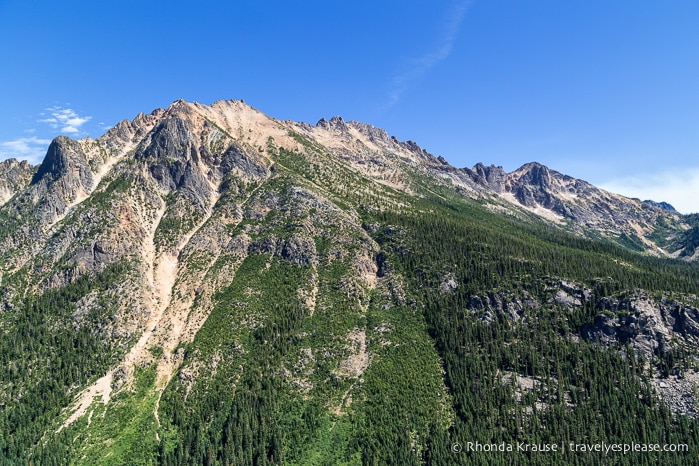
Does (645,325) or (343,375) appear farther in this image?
(645,325)

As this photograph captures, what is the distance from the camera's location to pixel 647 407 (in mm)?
151625

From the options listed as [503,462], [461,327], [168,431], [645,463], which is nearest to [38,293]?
[168,431]

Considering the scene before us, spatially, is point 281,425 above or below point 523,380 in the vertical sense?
below

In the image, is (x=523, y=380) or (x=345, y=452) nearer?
(x=345, y=452)

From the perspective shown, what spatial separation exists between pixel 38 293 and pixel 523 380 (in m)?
220

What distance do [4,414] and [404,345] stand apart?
483ft

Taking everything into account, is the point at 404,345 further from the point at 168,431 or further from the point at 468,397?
the point at 168,431

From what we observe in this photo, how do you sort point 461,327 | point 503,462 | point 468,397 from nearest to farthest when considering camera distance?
1. point 503,462
2. point 468,397
3. point 461,327

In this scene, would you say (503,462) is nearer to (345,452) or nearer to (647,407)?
(345,452)

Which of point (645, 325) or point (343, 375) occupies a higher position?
point (645, 325)

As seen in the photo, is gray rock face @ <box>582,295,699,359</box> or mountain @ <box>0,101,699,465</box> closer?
mountain @ <box>0,101,699,465</box>

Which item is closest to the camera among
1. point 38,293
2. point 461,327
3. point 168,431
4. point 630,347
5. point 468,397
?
point 168,431

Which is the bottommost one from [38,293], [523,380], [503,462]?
[503,462]

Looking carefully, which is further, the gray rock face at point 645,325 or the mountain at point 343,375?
the gray rock face at point 645,325
